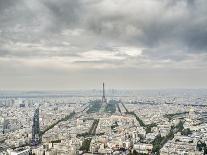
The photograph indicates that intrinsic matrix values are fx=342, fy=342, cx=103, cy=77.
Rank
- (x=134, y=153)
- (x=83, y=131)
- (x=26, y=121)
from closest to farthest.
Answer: (x=134, y=153)
(x=83, y=131)
(x=26, y=121)

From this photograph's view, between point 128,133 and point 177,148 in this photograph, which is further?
point 128,133

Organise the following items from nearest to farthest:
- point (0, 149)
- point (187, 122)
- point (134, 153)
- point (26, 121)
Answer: point (134, 153), point (0, 149), point (187, 122), point (26, 121)

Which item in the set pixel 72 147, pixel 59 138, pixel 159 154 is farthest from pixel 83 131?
pixel 159 154

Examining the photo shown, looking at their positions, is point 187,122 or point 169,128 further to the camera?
point 187,122

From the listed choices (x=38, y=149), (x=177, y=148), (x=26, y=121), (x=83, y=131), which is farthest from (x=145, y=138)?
(x=26, y=121)

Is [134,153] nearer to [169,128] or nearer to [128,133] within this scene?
[128,133]

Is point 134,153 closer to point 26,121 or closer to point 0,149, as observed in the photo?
point 0,149

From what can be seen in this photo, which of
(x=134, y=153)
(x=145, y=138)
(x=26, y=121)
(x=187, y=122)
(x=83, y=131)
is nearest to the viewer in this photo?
(x=134, y=153)

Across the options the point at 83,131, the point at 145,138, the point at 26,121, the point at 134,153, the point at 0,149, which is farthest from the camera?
the point at 26,121

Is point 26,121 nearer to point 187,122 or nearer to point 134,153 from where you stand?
point 187,122
